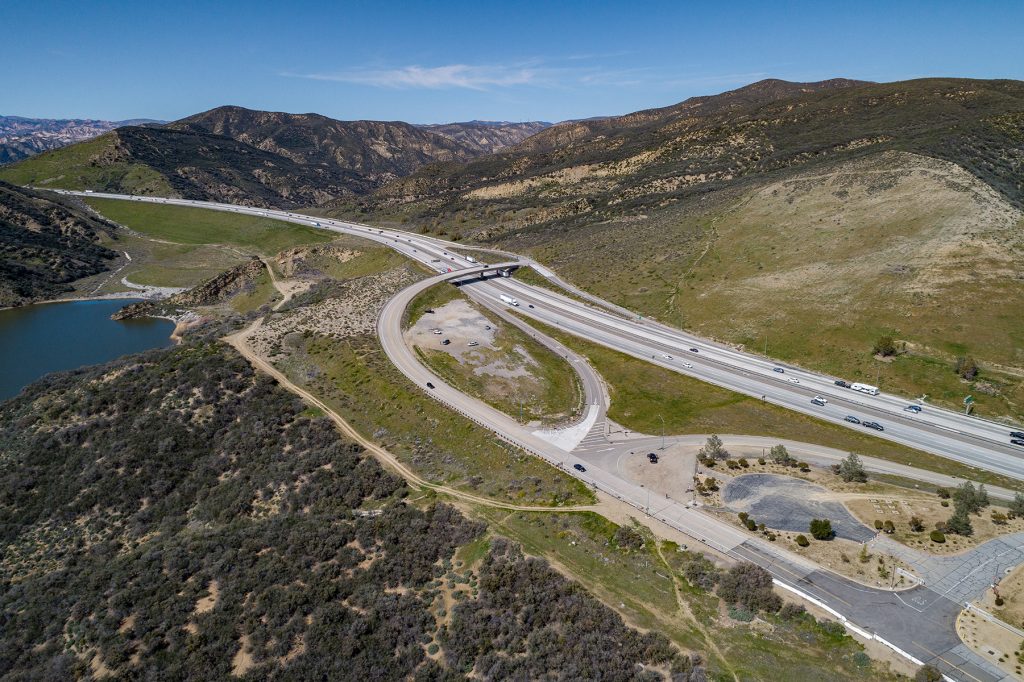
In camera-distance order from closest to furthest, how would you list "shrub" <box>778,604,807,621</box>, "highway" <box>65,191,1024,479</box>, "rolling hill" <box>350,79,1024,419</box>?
→ "shrub" <box>778,604,807,621</box> < "highway" <box>65,191,1024,479</box> < "rolling hill" <box>350,79,1024,419</box>

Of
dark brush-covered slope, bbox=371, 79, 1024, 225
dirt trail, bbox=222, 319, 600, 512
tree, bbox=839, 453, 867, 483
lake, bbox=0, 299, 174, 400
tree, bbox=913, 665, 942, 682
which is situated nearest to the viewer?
tree, bbox=913, 665, 942, 682

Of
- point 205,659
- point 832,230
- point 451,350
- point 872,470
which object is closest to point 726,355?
point 872,470

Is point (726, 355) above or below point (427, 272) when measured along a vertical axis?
below

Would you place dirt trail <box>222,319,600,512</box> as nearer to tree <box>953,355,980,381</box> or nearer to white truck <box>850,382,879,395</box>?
white truck <box>850,382,879,395</box>

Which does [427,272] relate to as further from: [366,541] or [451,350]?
[366,541]

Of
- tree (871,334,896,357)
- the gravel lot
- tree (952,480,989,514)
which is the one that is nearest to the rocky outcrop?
the gravel lot

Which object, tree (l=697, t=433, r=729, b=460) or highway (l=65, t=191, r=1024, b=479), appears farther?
highway (l=65, t=191, r=1024, b=479)

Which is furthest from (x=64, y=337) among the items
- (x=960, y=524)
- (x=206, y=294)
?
(x=960, y=524)
